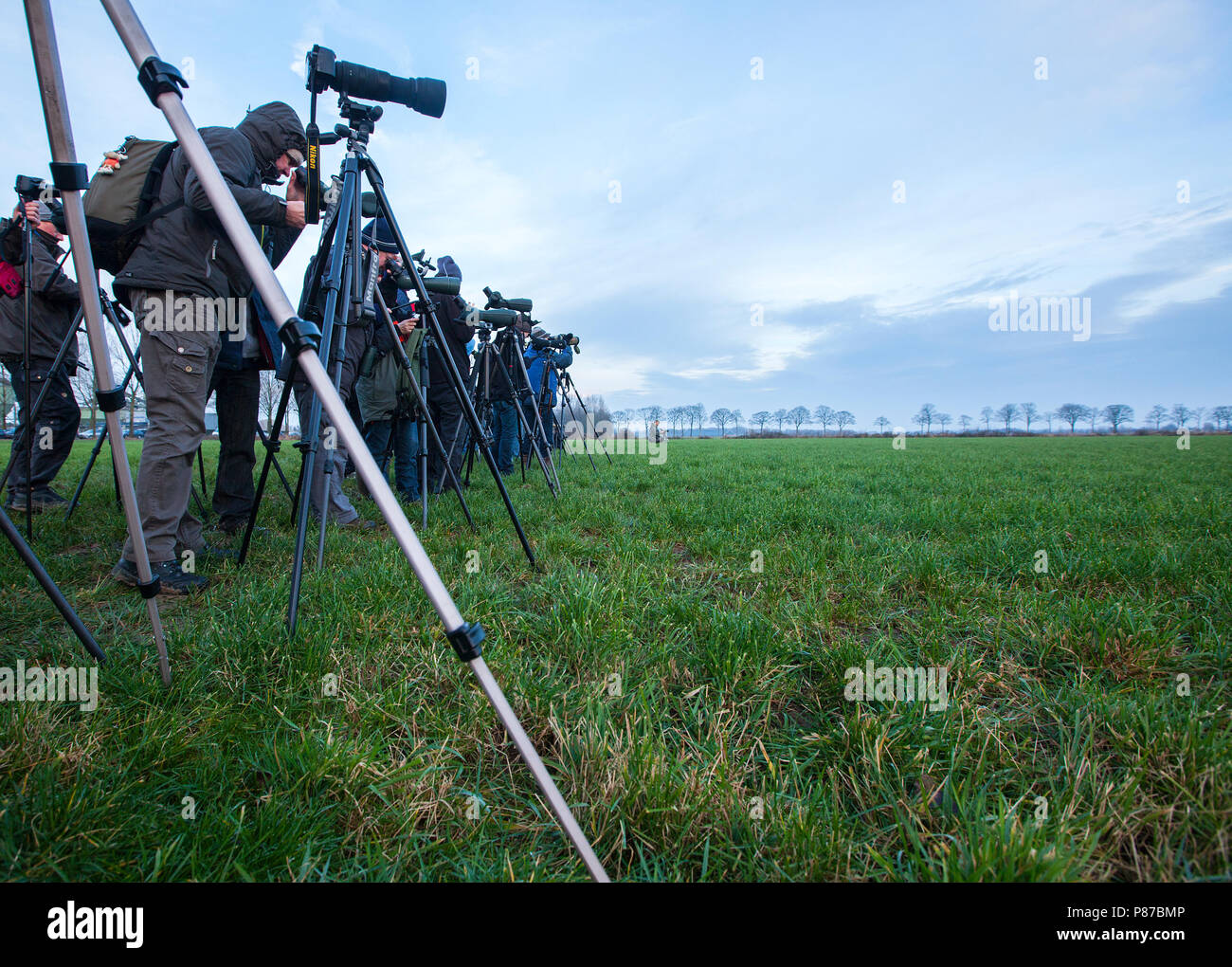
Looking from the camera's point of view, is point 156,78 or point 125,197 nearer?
point 156,78

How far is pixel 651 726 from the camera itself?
5.06 ft

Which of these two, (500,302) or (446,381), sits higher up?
(500,302)

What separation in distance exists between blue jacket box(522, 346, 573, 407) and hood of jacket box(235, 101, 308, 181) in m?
5.68

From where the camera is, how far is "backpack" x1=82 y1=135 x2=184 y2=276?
270cm

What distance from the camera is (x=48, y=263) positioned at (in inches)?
189

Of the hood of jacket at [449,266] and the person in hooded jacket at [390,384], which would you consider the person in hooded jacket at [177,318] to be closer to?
the person in hooded jacket at [390,384]

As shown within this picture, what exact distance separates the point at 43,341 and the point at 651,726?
6867 mm

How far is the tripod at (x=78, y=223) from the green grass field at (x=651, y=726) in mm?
432

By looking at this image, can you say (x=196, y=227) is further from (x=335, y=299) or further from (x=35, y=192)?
(x=35, y=192)

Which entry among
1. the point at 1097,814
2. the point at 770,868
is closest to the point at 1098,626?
the point at 1097,814

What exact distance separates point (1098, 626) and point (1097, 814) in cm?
122

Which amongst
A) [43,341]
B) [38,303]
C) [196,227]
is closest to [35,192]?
[38,303]
